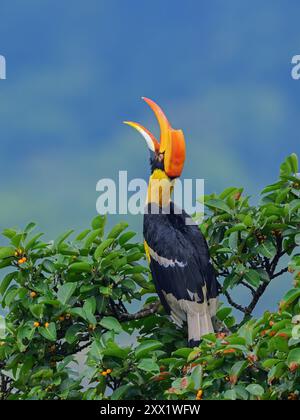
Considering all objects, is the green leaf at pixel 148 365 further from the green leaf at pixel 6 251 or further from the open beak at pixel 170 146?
the open beak at pixel 170 146

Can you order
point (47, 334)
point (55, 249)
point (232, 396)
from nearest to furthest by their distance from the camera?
1. point (232, 396)
2. point (47, 334)
3. point (55, 249)

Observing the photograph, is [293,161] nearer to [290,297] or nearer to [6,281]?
[290,297]

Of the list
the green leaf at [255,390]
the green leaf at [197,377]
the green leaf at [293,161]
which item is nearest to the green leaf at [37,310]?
the green leaf at [197,377]

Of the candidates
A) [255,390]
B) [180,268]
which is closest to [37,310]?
[180,268]

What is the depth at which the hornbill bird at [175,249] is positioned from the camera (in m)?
7.29

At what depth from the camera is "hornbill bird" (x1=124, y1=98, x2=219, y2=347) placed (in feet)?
23.9

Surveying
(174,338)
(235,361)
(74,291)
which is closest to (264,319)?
(235,361)

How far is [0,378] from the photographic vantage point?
765cm

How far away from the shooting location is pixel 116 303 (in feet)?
25.3

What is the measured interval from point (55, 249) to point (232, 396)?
1.99 metres

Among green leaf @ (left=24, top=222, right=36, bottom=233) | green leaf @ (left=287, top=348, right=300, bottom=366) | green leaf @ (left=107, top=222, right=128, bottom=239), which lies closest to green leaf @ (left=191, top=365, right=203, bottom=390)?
green leaf @ (left=287, top=348, right=300, bottom=366)

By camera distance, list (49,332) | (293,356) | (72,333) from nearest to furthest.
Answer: (293,356), (49,332), (72,333)

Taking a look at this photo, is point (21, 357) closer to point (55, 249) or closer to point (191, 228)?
point (55, 249)

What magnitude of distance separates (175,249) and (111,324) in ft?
2.29
